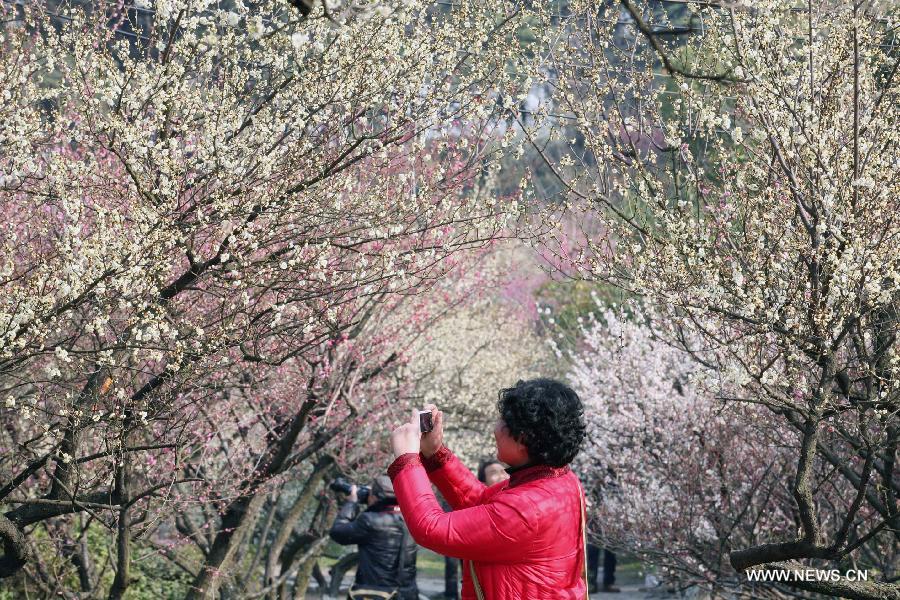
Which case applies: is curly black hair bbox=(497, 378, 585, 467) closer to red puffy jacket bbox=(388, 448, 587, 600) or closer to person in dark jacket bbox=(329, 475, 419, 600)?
red puffy jacket bbox=(388, 448, 587, 600)

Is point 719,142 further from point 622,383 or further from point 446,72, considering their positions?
point 622,383

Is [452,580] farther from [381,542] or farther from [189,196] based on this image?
[189,196]

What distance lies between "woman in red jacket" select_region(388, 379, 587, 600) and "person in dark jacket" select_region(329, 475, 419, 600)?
4.67m

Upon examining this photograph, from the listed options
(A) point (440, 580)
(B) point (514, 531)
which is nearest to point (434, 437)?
(B) point (514, 531)

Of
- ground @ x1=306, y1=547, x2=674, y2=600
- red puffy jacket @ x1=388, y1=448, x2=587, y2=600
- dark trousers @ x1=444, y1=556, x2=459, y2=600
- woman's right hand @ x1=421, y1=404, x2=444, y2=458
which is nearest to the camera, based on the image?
red puffy jacket @ x1=388, y1=448, x2=587, y2=600

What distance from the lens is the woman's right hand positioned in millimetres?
3245

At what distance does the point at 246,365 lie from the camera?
6156 mm

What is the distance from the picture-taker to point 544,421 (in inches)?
119

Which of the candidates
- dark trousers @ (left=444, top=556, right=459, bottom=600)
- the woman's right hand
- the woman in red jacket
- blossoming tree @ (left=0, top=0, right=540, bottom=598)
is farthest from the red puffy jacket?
dark trousers @ (left=444, top=556, right=459, bottom=600)

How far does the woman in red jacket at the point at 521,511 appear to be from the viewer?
9.27 ft

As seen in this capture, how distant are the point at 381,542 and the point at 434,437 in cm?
462

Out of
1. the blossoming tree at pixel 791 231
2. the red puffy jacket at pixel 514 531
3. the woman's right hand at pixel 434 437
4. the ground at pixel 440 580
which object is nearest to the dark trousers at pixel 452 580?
the ground at pixel 440 580

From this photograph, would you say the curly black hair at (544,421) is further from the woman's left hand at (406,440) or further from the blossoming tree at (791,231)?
the blossoming tree at (791,231)

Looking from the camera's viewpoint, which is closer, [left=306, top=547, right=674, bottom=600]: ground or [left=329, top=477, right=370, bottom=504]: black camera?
[left=329, top=477, right=370, bottom=504]: black camera
